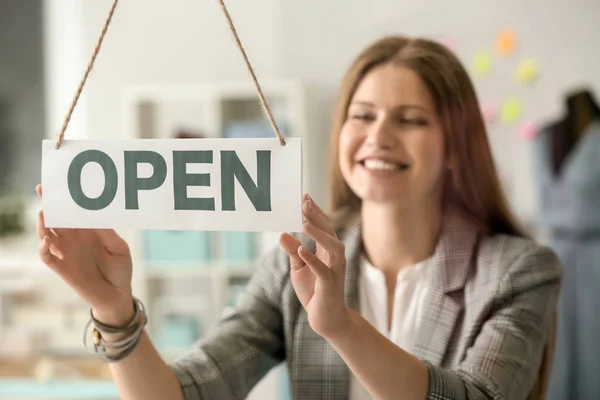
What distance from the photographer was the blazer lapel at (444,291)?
45.8 inches

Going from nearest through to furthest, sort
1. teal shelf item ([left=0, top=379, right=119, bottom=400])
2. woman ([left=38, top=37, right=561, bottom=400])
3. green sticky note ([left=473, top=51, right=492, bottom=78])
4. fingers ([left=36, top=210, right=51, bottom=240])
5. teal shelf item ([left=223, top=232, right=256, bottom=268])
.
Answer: fingers ([left=36, top=210, right=51, bottom=240]), woman ([left=38, top=37, right=561, bottom=400]), teal shelf item ([left=0, top=379, right=119, bottom=400]), teal shelf item ([left=223, top=232, right=256, bottom=268]), green sticky note ([left=473, top=51, right=492, bottom=78])

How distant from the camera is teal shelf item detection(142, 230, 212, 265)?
3066 millimetres

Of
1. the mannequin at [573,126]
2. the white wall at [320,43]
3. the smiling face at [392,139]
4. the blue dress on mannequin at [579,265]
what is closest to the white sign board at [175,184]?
the smiling face at [392,139]

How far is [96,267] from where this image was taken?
3.28 feet

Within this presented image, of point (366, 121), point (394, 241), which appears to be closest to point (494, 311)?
point (394, 241)

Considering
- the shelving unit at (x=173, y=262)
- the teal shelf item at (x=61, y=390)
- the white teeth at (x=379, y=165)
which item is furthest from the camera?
the shelving unit at (x=173, y=262)

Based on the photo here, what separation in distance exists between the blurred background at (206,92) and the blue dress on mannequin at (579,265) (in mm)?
112

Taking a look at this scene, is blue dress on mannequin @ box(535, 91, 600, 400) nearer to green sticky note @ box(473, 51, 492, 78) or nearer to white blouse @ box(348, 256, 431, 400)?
green sticky note @ box(473, 51, 492, 78)

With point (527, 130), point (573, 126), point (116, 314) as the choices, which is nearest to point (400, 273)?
point (116, 314)

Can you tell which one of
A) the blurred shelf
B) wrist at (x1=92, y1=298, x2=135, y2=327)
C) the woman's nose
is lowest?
the blurred shelf

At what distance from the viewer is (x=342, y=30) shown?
132 inches

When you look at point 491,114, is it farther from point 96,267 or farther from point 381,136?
point 96,267

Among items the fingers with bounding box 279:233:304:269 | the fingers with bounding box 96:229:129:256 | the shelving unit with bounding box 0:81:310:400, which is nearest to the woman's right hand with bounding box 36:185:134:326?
the fingers with bounding box 96:229:129:256

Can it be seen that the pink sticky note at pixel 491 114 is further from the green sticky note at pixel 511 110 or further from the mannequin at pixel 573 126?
the mannequin at pixel 573 126
